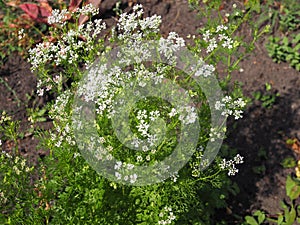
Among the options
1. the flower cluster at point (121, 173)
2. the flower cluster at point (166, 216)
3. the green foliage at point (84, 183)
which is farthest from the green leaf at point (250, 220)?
the flower cluster at point (121, 173)

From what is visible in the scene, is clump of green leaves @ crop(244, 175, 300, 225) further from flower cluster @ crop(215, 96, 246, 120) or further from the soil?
flower cluster @ crop(215, 96, 246, 120)

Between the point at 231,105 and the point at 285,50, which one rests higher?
the point at 285,50

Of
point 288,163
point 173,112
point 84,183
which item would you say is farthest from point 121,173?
point 288,163

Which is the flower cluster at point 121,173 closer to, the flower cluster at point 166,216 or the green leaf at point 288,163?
the flower cluster at point 166,216

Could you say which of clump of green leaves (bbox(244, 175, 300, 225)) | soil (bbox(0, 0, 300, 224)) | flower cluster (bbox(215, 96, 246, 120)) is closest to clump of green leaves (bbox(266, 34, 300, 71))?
soil (bbox(0, 0, 300, 224))

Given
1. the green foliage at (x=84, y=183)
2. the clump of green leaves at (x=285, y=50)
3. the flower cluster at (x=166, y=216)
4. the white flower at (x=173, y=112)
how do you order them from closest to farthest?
the white flower at (x=173, y=112) < the flower cluster at (x=166, y=216) < the green foliage at (x=84, y=183) < the clump of green leaves at (x=285, y=50)

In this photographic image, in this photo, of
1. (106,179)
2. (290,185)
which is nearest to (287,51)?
(290,185)

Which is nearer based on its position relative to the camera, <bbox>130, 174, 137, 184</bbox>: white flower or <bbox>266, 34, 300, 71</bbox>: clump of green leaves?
<bbox>130, 174, 137, 184</bbox>: white flower

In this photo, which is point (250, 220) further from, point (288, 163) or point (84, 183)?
point (84, 183)
